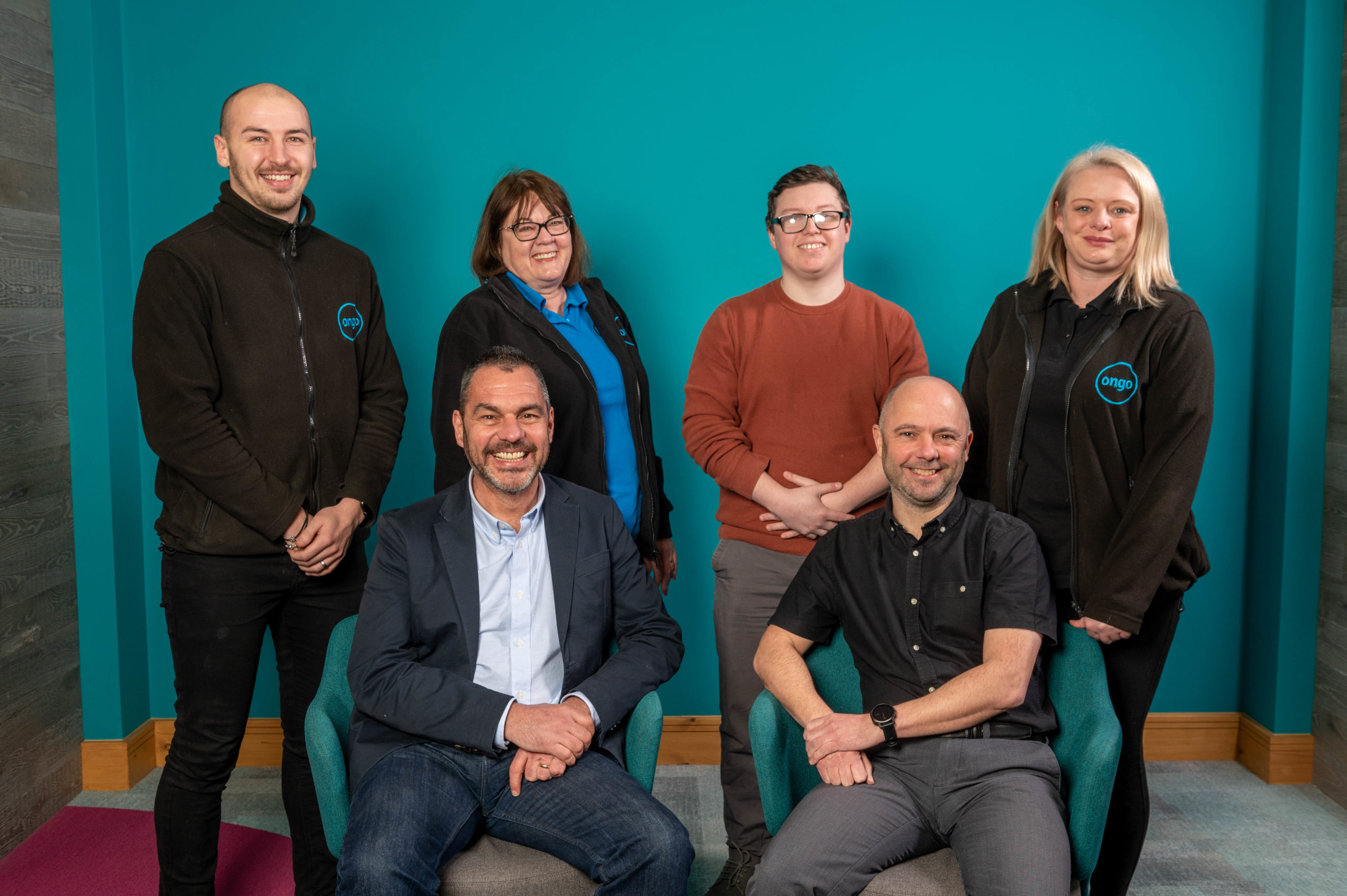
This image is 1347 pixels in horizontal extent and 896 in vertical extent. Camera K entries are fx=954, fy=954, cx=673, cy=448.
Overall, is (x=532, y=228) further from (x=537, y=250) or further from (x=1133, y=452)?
(x=1133, y=452)

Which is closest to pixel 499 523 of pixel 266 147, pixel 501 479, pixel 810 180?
pixel 501 479

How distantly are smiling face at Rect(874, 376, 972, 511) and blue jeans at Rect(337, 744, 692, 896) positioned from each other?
0.84 meters

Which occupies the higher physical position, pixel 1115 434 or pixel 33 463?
pixel 1115 434

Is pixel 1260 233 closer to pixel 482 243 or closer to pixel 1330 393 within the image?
pixel 1330 393

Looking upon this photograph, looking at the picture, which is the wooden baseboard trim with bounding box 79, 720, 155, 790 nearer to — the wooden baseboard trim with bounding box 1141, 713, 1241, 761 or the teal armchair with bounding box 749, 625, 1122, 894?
the teal armchair with bounding box 749, 625, 1122, 894

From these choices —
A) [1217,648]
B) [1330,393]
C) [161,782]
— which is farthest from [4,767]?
[1330,393]

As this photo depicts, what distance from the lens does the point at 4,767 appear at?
2809mm

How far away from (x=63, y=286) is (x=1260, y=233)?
160 inches

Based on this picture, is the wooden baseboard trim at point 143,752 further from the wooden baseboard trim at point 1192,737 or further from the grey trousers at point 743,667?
the wooden baseboard trim at point 1192,737

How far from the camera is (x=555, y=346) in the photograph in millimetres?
2520

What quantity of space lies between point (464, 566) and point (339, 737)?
437 millimetres

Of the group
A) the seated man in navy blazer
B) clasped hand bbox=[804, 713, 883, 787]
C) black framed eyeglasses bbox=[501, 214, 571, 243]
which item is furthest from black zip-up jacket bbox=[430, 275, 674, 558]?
clasped hand bbox=[804, 713, 883, 787]

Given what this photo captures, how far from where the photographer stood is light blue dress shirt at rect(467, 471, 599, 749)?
207 cm

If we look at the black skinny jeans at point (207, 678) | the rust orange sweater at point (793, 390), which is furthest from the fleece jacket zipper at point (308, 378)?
the rust orange sweater at point (793, 390)
